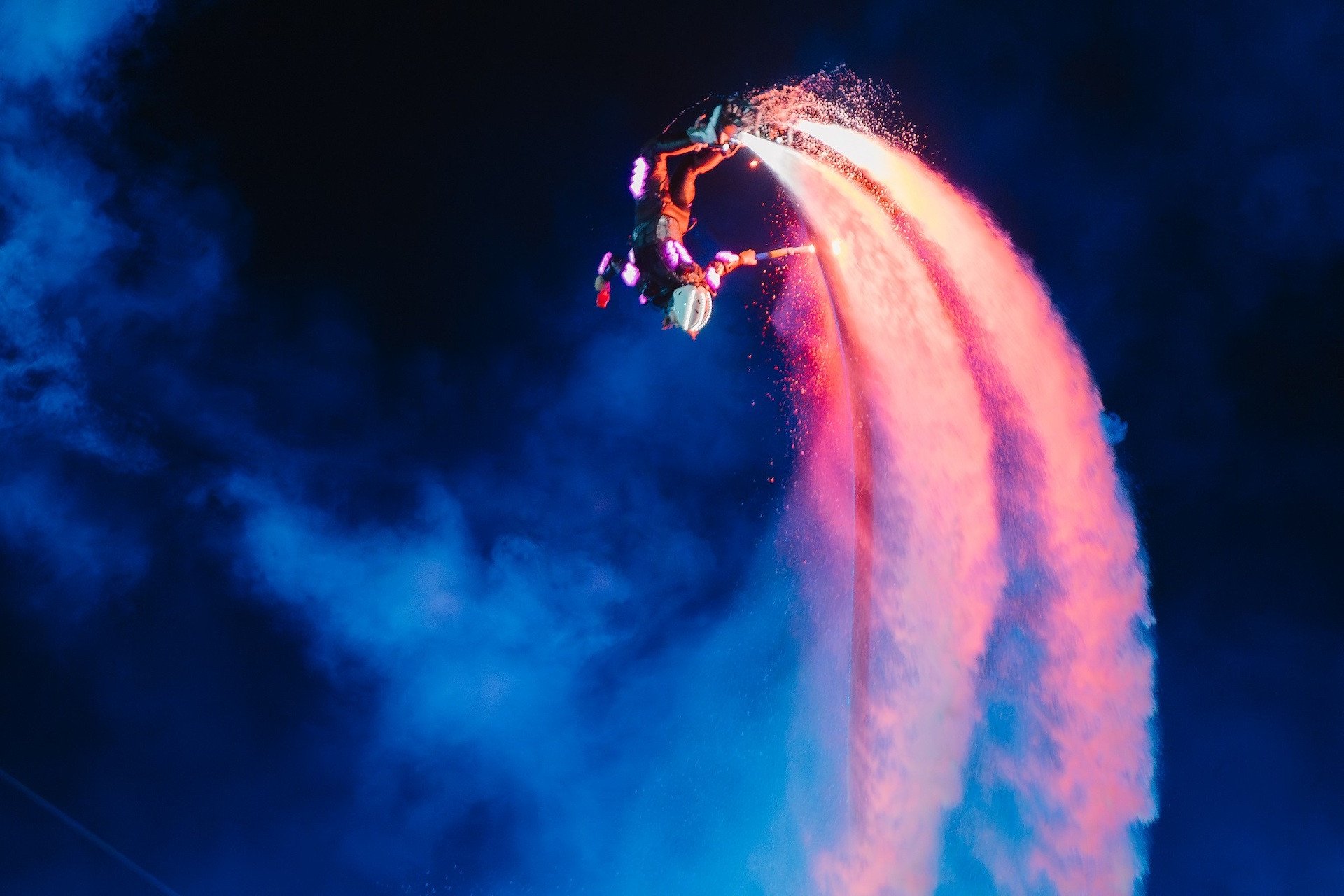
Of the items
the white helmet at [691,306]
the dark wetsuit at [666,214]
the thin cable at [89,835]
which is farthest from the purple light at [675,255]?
the thin cable at [89,835]

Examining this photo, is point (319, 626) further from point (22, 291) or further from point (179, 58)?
point (179, 58)

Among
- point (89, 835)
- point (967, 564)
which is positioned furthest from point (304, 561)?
point (967, 564)

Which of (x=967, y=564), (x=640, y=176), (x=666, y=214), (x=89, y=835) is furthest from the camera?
(x=967, y=564)

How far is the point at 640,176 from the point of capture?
7004 mm

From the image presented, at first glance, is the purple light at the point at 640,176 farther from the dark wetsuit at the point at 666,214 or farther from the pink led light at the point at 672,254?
the pink led light at the point at 672,254

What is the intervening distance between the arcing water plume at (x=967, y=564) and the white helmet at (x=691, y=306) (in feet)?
9.88

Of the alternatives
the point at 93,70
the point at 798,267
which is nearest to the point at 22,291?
the point at 93,70

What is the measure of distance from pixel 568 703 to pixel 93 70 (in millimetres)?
9813

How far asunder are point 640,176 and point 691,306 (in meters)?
1.29

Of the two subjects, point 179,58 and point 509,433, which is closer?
point 179,58

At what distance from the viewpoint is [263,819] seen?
412 inches

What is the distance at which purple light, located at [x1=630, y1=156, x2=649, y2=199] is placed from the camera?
6973 millimetres

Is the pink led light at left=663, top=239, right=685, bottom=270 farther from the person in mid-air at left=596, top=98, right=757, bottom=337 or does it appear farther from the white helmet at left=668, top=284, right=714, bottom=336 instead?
the white helmet at left=668, top=284, right=714, bottom=336

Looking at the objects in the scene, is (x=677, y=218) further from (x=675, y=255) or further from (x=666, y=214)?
(x=675, y=255)
